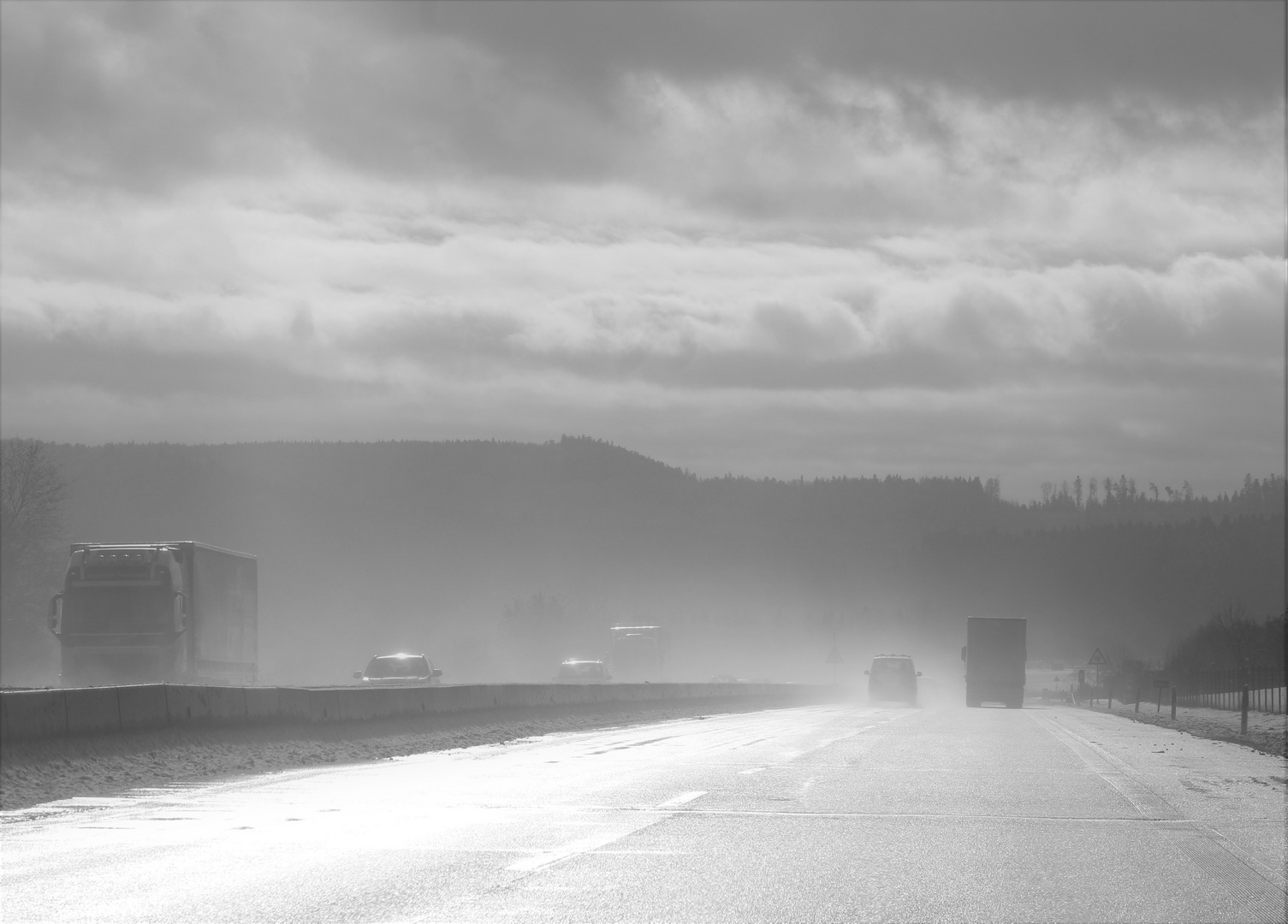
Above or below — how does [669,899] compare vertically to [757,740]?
above

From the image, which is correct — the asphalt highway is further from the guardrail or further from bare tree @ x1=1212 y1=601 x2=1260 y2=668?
bare tree @ x1=1212 y1=601 x2=1260 y2=668

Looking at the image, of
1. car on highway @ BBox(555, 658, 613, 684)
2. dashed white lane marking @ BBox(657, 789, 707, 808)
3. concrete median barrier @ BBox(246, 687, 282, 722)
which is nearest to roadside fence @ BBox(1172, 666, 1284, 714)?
car on highway @ BBox(555, 658, 613, 684)

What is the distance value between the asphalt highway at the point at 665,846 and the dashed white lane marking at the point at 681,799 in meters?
0.05

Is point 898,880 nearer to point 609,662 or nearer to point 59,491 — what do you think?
point 609,662

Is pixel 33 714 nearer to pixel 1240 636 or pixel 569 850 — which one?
pixel 569 850

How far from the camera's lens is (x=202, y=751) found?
693 inches

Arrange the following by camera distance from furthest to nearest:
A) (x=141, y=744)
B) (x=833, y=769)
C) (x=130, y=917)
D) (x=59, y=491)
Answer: (x=59, y=491) < (x=833, y=769) < (x=141, y=744) < (x=130, y=917)

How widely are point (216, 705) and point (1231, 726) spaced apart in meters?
27.6

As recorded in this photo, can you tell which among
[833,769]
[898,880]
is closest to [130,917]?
[898,880]

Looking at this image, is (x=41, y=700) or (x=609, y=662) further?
(x=609, y=662)

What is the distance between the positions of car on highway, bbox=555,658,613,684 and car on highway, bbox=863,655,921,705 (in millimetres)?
15274

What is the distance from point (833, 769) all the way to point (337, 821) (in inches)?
307

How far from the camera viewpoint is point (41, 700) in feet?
49.1

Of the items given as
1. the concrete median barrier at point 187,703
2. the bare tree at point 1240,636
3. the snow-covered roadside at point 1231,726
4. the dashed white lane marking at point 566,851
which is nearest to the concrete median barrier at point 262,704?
the concrete median barrier at point 187,703
